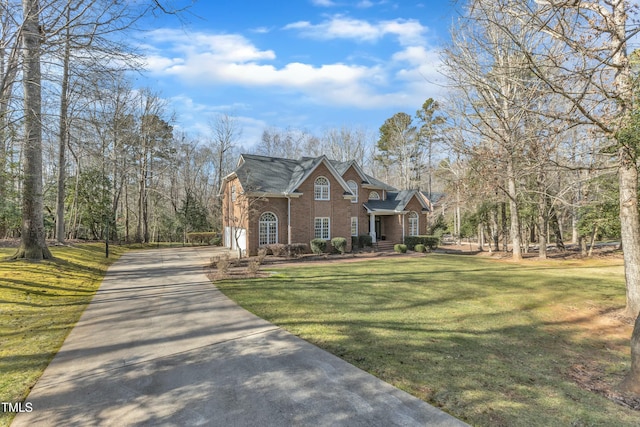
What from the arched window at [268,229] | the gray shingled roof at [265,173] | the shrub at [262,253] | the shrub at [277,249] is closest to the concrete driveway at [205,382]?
the shrub at [262,253]

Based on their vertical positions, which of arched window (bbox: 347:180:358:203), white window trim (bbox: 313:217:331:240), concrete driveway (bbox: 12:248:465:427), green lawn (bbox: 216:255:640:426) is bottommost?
green lawn (bbox: 216:255:640:426)

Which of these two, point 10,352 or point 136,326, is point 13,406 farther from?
point 136,326

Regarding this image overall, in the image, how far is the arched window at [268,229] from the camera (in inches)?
830

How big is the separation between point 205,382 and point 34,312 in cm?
595

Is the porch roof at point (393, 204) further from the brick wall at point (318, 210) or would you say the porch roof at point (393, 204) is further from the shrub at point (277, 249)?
the shrub at point (277, 249)

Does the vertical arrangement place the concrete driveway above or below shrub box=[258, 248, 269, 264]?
below

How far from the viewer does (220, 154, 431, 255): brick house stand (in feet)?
67.9

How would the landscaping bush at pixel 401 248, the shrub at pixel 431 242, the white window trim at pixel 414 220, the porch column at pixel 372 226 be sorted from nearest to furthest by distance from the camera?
1. the landscaping bush at pixel 401 248
2. the shrub at pixel 431 242
3. the porch column at pixel 372 226
4. the white window trim at pixel 414 220

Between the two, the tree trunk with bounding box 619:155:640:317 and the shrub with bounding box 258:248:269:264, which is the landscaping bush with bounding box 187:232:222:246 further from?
the tree trunk with bounding box 619:155:640:317

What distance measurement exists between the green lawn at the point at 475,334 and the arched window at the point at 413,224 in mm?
15835

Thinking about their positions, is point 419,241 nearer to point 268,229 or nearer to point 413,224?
point 413,224

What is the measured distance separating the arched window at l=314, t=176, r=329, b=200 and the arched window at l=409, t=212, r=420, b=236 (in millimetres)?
9577

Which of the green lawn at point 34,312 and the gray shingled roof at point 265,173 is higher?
the gray shingled roof at point 265,173

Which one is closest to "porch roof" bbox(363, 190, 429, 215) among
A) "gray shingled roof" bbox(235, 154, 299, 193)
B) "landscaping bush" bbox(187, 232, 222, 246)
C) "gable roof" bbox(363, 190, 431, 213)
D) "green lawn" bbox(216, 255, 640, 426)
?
"gable roof" bbox(363, 190, 431, 213)
